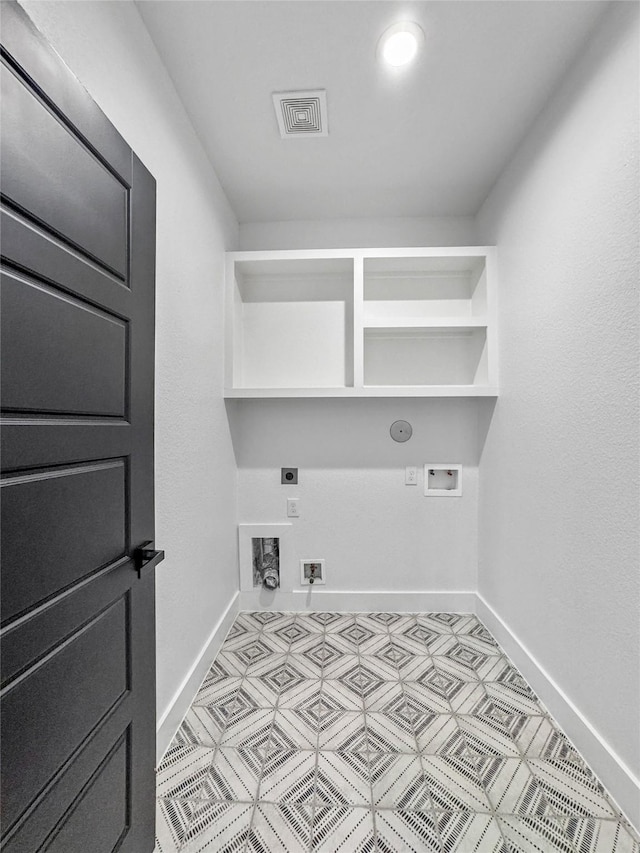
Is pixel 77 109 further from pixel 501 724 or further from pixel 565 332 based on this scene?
pixel 501 724

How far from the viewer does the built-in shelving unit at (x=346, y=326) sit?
7.86 feet

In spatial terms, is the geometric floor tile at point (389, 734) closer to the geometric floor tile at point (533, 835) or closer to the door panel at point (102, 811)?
the geometric floor tile at point (533, 835)

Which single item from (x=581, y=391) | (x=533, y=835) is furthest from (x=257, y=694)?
(x=581, y=391)

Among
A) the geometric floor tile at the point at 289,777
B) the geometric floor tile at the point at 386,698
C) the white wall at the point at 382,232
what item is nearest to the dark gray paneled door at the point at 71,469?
the geometric floor tile at the point at 289,777

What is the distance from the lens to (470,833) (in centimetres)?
112

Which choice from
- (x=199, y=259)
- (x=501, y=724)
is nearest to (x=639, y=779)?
(x=501, y=724)

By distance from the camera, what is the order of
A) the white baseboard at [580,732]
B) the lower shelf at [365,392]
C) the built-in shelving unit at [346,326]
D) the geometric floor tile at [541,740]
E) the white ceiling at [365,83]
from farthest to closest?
the built-in shelving unit at [346,326] → the lower shelf at [365,392] → the geometric floor tile at [541,740] → the white ceiling at [365,83] → the white baseboard at [580,732]

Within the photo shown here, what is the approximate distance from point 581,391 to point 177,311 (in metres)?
1.54

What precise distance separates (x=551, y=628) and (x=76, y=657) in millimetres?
1667

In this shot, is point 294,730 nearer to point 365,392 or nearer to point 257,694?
point 257,694

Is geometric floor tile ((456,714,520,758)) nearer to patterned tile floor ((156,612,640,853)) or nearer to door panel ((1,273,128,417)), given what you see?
patterned tile floor ((156,612,640,853))

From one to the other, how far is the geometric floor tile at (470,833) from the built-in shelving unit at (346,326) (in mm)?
1817

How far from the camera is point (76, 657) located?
0.80m

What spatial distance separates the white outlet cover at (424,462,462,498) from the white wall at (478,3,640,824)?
0.46 m
